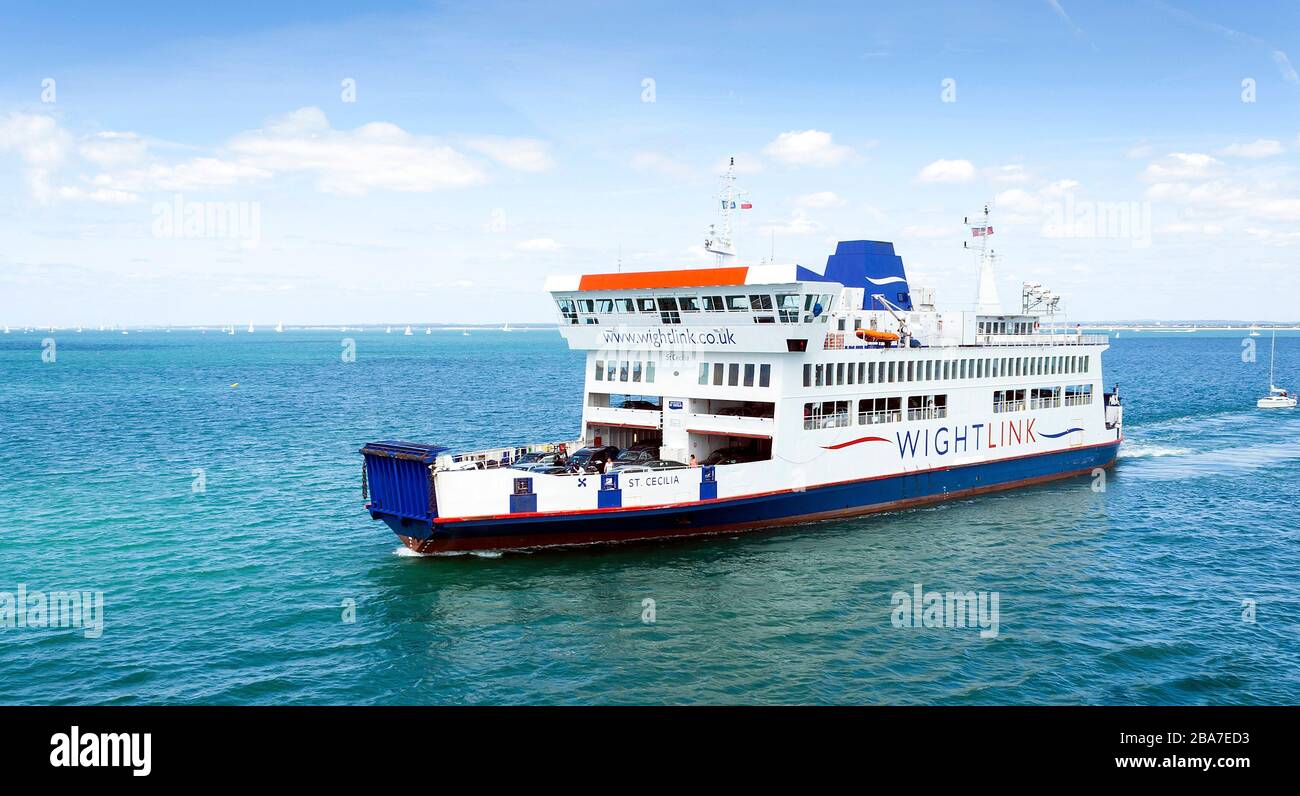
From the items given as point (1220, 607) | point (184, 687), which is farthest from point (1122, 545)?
point (184, 687)

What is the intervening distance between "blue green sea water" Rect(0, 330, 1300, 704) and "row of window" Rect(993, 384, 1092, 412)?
163 inches

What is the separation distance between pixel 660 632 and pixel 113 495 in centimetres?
2846

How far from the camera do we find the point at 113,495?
39.0 m

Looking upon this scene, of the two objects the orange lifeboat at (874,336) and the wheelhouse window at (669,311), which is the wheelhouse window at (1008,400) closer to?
the orange lifeboat at (874,336)

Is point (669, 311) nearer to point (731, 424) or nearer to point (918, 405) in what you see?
point (731, 424)

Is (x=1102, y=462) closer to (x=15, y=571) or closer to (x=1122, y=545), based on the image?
(x=1122, y=545)

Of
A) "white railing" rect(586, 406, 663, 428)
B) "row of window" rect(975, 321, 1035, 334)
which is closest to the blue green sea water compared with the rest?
"white railing" rect(586, 406, 663, 428)

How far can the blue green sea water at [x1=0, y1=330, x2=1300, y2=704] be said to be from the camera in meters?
20.1

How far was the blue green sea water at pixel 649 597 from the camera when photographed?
20125 mm

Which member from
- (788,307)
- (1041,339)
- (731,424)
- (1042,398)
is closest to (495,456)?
(731,424)

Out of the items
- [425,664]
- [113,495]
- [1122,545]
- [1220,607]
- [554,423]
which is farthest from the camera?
[554,423]

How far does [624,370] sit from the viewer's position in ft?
122

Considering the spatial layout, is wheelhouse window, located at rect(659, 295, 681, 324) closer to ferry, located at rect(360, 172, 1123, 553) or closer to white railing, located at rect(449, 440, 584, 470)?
ferry, located at rect(360, 172, 1123, 553)

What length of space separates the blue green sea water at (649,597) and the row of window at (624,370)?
804cm
